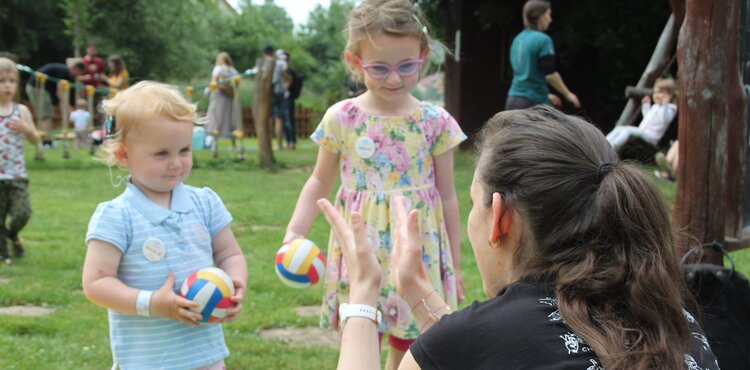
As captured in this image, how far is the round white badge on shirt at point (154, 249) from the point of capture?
266 centimetres

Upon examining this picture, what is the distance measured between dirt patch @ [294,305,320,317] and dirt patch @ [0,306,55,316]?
5.11 feet

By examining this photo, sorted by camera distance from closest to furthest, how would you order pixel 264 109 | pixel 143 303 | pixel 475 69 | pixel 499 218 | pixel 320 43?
pixel 499 218 → pixel 143 303 → pixel 264 109 → pixel 475 69 → pixel 320 43

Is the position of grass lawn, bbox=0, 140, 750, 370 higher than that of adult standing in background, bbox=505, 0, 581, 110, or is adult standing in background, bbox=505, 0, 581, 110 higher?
adult standing in background, bbox=505, 0, 581, 110

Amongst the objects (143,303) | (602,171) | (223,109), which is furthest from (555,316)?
(223,109)

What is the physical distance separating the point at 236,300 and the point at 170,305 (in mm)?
251

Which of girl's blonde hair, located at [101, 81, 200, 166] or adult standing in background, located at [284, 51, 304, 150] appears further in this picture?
adult standing in background, located at [284, 51, 304, 150]

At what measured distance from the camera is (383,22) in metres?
3.28

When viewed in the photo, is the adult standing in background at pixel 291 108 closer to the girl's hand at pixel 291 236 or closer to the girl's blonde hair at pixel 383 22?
the girl's blonde hair at pixel 383 22

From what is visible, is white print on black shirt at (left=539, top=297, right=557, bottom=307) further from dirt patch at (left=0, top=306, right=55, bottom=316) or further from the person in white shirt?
the person in white shirt

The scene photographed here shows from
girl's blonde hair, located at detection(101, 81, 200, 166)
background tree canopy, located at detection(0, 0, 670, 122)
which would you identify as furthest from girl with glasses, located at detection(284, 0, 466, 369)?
girl's blonde hair, located at detection(101, 81, 200, 166)

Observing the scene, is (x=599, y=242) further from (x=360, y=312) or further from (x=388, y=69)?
(x=388, y=69)

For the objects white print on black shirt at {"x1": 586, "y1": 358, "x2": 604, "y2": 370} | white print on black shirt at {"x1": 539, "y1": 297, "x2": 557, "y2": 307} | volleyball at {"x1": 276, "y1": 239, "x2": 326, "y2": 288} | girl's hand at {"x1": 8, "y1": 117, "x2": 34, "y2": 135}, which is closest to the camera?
white print on black shirt at {"x1": 586, "y1": 358, "x2": 604, "y2": 370}

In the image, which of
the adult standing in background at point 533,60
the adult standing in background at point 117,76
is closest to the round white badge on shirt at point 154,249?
the adult standing in background at point 533,60

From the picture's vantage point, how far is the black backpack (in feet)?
10.7
